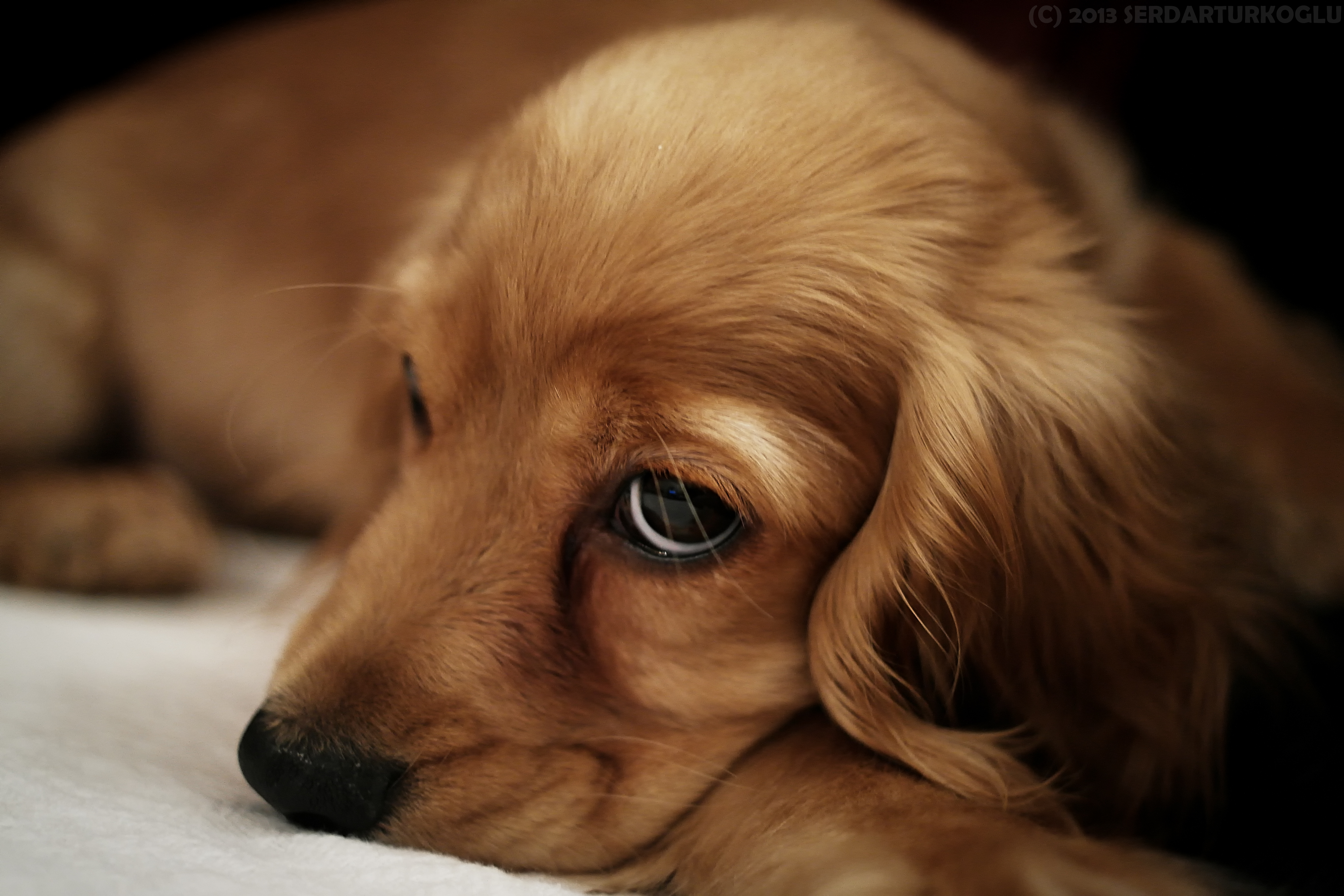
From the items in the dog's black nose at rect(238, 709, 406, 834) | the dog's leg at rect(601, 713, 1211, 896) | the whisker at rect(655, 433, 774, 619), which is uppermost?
the whisker at rect(655, 433, 774, 619)

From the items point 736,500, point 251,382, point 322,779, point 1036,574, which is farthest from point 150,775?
point 251,382

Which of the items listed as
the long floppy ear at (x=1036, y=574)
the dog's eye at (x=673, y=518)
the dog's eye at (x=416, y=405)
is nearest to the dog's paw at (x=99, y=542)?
the dog's eye at (x=416, y=405)

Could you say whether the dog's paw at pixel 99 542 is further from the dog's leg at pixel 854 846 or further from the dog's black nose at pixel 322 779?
the dog's leg at pixel 854 846

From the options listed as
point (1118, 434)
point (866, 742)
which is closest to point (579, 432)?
point (866, 742)

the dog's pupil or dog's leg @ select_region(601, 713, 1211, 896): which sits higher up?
the dog's pupil

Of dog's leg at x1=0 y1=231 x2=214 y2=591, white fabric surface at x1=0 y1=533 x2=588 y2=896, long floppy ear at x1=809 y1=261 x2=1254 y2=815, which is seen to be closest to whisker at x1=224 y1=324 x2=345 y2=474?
dog's leg at x1=0 y1=231 x2=214 y2=591

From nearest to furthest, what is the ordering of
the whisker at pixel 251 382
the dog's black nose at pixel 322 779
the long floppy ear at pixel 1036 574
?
1. the dog's black nose at pixel 322 779
2. the long floppy ear at pixel 1036 574
3. the whisker at pixel 251 382

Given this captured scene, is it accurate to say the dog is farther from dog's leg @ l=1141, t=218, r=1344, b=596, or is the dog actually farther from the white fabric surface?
dog's leg @ l=1141, t=218, r=1344, b=596
